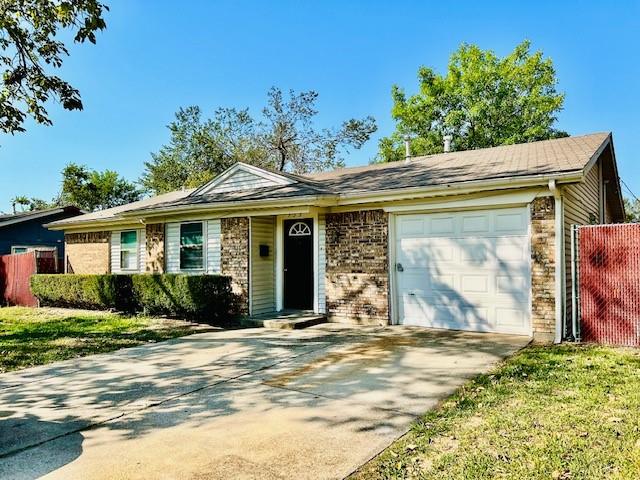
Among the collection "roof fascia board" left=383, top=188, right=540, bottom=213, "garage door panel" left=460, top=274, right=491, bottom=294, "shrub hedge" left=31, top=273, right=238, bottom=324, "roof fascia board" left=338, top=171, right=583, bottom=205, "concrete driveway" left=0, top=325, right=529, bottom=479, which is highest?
"roof fascia board" left=338, top=171, right=583, bottom=205

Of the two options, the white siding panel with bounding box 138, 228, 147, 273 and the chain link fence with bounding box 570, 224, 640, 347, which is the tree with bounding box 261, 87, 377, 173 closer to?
the white siding panel with bounding box 138, 228, 147, 273

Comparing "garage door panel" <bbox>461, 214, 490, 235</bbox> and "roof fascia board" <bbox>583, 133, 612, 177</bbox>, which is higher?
"roof fascia board" <bbox>583, 133, 612, 177</bbox>

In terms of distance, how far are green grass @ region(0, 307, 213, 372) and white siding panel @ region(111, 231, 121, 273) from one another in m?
2.32

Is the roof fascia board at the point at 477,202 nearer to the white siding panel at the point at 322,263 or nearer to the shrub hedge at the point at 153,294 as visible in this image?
the white siding panel at the point at 322,263

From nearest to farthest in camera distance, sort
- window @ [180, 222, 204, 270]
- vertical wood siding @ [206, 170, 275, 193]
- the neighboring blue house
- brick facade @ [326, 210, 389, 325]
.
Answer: brick facade @ [326, 210, 389, 325]
vertical wood siding @ [206, 170, 275, 193]
window @ [180, 222, 204, 270]
the neighboring blue house

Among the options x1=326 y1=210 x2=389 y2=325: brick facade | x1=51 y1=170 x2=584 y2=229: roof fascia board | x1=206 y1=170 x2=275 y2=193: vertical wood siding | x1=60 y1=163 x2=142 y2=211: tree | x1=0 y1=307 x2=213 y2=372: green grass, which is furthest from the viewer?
x1=60 y1=163 x2=142 y2=211: tree

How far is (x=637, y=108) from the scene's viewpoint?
2542cm

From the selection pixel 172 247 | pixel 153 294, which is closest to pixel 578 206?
pixel 153 294

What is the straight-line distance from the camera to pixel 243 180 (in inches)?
481

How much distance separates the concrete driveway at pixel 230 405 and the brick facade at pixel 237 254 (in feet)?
9.75

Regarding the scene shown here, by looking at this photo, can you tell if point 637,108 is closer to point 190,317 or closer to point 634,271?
point 634,271

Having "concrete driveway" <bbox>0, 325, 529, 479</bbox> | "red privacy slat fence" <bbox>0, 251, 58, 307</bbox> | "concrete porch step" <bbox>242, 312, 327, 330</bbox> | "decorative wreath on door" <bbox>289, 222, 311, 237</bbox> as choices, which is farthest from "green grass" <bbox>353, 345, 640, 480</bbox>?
"red privacy slat fence" <bbox>0, 251, 58, 307</bbox>

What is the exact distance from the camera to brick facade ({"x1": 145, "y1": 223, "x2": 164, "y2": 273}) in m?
12.9

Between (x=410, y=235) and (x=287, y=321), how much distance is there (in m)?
3.23
